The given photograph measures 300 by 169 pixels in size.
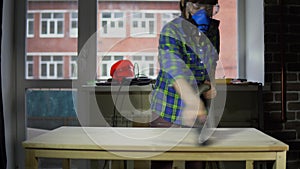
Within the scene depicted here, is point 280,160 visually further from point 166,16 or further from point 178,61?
point 166,16

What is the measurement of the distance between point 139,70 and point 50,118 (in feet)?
2.89

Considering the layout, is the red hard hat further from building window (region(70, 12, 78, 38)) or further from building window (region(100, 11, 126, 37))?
building window (region(70, 12, 78, 38))

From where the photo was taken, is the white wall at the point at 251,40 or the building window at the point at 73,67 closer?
the white wall at the point at 251,40

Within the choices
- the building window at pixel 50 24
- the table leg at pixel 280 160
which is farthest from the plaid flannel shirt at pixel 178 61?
the building window at pixel 50 24

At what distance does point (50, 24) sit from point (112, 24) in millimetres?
535

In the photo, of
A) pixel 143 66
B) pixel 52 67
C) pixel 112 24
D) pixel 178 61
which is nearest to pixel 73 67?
pixel 52 67

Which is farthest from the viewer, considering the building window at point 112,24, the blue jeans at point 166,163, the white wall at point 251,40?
the building window at point 112,24

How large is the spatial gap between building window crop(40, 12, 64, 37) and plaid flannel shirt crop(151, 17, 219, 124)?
182cm

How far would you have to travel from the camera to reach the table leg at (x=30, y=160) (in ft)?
4.88

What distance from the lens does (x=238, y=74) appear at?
10.6 feet

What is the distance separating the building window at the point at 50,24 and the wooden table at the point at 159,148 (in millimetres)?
1817

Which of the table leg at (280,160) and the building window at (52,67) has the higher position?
the building window at (52,67)

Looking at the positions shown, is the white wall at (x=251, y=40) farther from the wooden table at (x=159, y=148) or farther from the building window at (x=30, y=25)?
the building window at (x=30, y=25)

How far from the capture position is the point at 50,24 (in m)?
3.26
